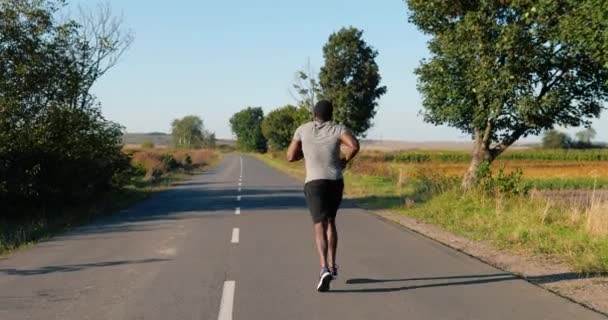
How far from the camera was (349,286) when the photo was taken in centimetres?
769

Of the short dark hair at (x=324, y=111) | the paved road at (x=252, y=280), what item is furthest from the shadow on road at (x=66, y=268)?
the short dark hair at (x=324, y=111)

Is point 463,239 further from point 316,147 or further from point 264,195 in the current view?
point 264,195

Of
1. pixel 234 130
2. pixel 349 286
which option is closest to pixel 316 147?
pixel 349 286

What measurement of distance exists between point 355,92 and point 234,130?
455 ft

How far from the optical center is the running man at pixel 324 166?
23.9 ft

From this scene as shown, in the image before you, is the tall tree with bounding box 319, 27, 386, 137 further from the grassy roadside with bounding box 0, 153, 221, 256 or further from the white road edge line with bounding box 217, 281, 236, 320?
the white road edge line with bounding box 217, 281, 236, 320

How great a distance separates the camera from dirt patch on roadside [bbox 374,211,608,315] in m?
7.08

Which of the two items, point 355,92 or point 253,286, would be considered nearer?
point 253,286

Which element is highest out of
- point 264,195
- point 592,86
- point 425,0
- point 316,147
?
point 425,0

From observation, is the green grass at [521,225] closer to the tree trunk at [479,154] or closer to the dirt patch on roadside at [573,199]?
the dirt patch on roadside at [573,199]

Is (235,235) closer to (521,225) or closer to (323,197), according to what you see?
(521,225)

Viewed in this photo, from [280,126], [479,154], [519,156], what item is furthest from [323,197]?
[280,126]

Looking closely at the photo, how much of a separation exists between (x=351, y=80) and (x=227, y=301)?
39183mm

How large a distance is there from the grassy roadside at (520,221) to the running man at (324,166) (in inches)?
135
